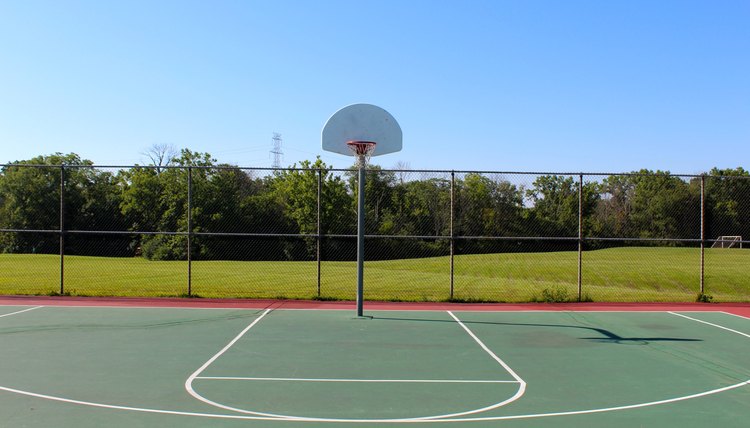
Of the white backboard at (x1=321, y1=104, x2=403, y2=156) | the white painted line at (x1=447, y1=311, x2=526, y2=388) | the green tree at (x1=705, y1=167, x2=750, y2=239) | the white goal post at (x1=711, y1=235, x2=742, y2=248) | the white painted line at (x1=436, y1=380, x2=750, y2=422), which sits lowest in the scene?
the white painted line at (x1=447, y1=311, x2=526, y2=388)

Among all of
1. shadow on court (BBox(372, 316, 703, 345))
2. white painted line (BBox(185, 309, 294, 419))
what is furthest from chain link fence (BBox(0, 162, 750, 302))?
→ white painted line (BBox(185, 309, 294, 419))

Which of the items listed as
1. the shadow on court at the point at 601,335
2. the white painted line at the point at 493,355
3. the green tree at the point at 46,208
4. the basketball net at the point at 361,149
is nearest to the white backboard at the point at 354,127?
the basketball net at the point at 361,149

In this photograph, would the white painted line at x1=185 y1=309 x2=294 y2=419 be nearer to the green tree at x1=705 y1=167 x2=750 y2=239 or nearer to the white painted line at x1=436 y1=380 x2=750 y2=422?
the white painted line at x1=436 y1=380 x2=750 y2=422

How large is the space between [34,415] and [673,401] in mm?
6815

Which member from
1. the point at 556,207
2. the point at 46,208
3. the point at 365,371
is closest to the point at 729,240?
the point at 556,207

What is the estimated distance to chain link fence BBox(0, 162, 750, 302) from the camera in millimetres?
17016

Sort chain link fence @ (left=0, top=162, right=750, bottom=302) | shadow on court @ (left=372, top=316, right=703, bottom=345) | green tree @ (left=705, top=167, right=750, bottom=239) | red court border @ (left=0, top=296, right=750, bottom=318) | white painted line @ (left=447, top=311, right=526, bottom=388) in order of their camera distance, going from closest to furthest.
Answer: white painted line @ (left=447, top=311, right=526, bottom=388)
shadow on court @ (left=372, top=316, right=703, bottom=345)
red court border @ (left=0, top=296, right=750, bottom=318)
chain link fence @ (left=0, top=162, right=750, bottom=302)
green tree @ (left=705, top=167, right=750, bottom=239)

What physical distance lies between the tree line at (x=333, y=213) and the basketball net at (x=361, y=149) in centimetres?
191

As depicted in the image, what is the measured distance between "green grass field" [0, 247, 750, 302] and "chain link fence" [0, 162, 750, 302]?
0.32 ft

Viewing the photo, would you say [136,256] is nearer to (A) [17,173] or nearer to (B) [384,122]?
(A) [17,173]

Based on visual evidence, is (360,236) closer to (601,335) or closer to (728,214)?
(601,335)

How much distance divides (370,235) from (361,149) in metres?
3.42

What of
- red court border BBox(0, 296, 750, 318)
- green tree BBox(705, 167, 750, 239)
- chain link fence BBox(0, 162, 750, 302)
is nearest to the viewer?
red court border BBox(0, 296, 750, 318)

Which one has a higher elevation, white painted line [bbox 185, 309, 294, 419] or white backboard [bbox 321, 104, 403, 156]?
white backboard [bbox 321, 104, 403, 156]
